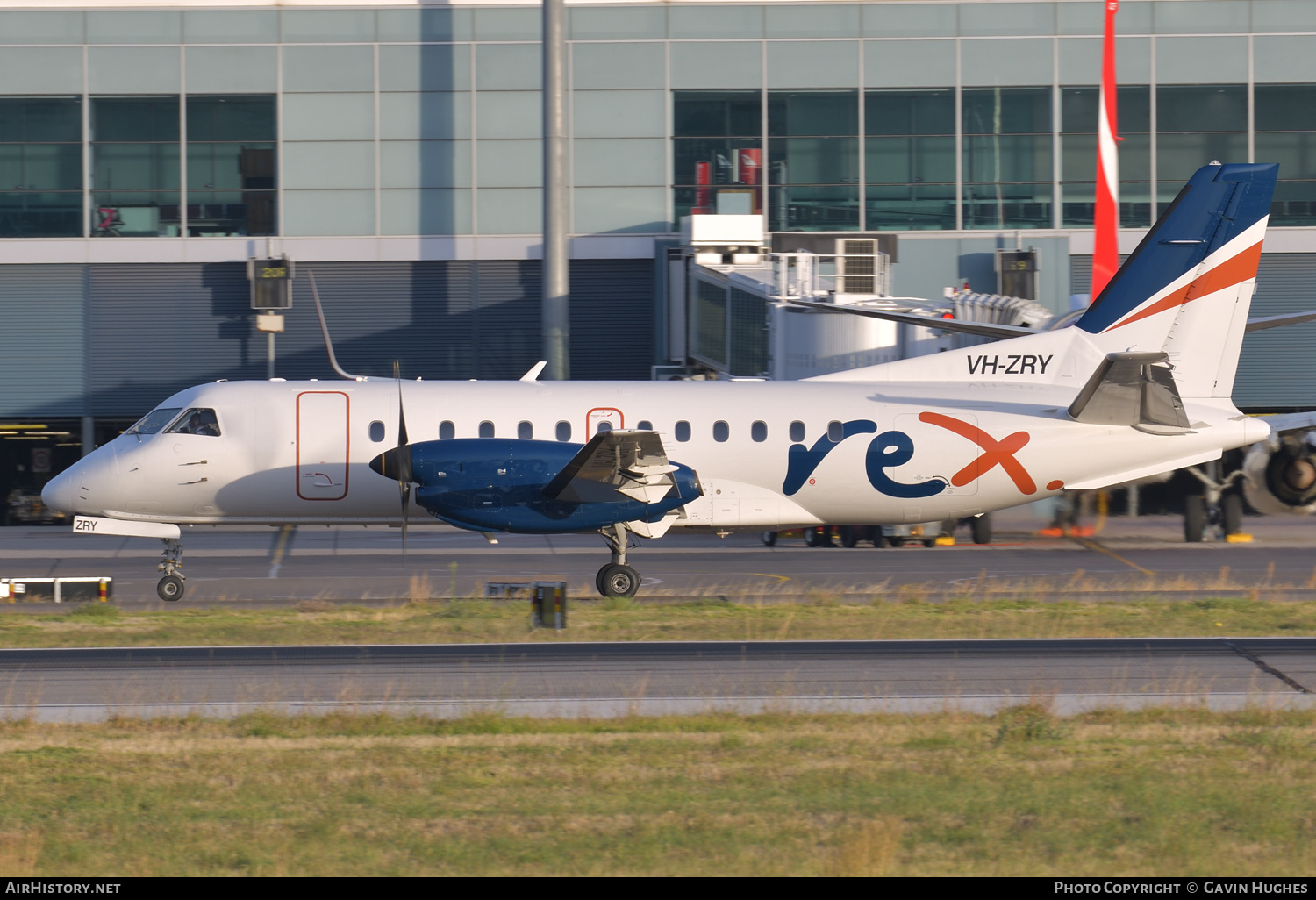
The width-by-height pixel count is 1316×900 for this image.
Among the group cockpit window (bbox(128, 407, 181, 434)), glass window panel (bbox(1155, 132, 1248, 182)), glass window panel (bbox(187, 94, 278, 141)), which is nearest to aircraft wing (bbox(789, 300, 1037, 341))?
cockpit window (bbox(128, 407, 181, 434))

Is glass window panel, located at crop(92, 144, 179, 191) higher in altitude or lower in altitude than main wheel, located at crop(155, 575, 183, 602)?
higher

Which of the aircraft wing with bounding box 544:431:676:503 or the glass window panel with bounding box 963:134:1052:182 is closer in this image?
the aircraft wing with bounding box 544:431:676:503

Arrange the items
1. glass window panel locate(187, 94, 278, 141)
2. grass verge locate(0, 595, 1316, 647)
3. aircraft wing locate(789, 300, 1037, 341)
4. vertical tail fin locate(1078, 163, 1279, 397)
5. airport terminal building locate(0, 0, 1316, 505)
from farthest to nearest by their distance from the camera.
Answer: glass window panel locate(187, 94, 278, 141) → airport terminal building locate(0, 0, 1316, 505) → aircraft wing locate(789, 300, 1037, 341) → vertical tail fin locate(1078, 163, 1279, 397) → grass verge locate(0, 595, 1316, 647)

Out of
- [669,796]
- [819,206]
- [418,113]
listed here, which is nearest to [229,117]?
[418,113]

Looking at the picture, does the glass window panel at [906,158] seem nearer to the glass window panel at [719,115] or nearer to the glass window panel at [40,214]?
the glass window panel at [719,115]

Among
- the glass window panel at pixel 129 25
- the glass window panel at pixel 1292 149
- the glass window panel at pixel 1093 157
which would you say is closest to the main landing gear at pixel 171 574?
the glass window panel at pixel 129 25

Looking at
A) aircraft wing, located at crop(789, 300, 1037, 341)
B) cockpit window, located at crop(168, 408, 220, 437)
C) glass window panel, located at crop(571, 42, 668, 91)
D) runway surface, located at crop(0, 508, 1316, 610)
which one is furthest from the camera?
glass window panel, located at crop(571, 42, 668, 91)

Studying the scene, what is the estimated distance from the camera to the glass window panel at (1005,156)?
39.2 metres

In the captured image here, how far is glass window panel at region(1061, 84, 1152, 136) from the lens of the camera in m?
38.8

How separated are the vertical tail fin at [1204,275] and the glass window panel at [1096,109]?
1749cm

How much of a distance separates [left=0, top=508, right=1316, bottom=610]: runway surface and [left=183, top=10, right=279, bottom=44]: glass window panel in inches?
582

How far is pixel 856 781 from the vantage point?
428 inches

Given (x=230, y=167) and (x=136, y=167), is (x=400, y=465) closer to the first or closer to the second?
(x=230, y=167)

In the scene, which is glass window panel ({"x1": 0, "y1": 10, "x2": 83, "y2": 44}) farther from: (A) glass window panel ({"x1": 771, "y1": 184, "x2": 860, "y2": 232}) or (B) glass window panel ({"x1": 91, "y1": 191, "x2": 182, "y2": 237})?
(A) glass window panel ({"x1": 771, "y1": 184, "x2": 860, "y2": 232})
